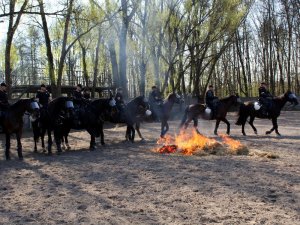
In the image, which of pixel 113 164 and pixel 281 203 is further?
pixel 113 164

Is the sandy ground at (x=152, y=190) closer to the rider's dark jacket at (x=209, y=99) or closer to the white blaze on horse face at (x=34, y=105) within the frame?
the white blaze on horse face at (x=34, y=105)

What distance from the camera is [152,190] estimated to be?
7.79 m

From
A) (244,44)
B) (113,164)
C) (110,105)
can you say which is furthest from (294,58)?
(113,164)

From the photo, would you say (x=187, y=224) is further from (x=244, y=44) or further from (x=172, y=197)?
(x=244, y=44)

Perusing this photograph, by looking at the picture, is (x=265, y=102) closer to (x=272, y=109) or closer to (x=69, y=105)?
(x=272, y=109)

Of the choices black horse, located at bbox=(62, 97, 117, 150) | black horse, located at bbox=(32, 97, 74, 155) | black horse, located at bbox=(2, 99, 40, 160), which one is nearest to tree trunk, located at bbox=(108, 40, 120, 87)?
black horse, located at bbox=(62, 97, 117, 150)

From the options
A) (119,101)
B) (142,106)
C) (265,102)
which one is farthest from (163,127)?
(265,102)

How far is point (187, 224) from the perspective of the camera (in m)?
5.70

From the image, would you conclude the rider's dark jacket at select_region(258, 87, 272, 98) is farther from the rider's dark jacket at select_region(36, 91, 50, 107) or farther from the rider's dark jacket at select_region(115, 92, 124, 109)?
the rider's dark jacket at select_region(36, 91, 50, 107)

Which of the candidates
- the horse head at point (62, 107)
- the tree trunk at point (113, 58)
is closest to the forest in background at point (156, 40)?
the tree trunk at point (113, 58)

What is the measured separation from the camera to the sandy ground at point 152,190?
20.1 ft

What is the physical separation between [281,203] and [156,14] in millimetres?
27078

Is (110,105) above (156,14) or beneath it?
beneath

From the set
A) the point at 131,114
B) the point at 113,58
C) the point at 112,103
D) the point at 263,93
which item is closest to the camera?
the point at 112,103
